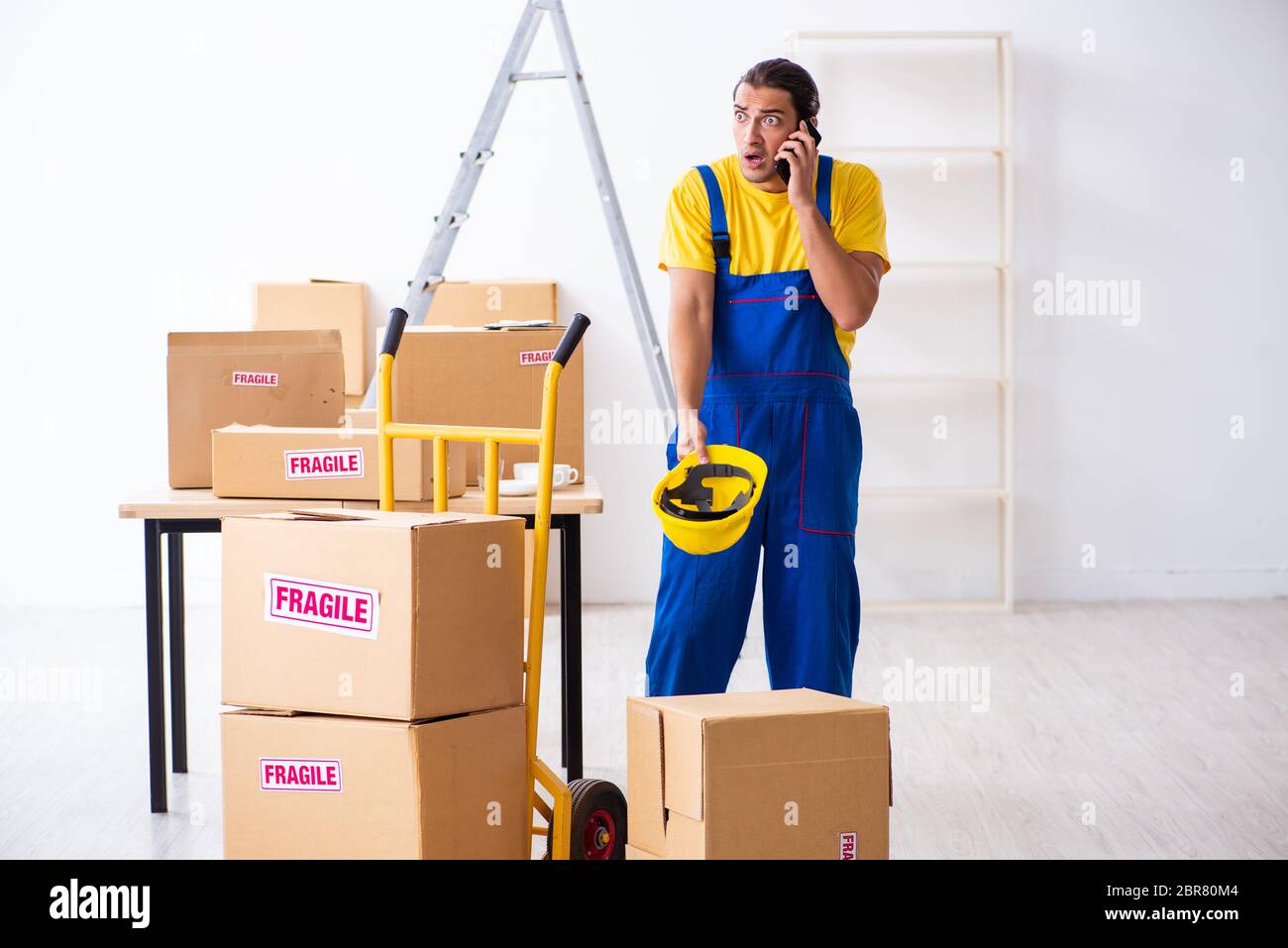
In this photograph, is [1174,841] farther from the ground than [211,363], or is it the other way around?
[211,363]

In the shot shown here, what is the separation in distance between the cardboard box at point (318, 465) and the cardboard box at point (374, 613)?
21.5 inches

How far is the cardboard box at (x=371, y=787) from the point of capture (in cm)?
190

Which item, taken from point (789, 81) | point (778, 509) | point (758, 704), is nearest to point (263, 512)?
point (778, 509)

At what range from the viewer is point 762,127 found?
2.37 meters

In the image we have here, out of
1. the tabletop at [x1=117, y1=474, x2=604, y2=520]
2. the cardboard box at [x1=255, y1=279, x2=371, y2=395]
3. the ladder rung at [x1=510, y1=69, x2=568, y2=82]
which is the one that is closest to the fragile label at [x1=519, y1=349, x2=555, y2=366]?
the tabletop at [x1=117, y1=474, x2=604, y2=520]

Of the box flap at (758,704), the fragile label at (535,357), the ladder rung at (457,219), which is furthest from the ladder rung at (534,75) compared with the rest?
the box flap at (758,704)

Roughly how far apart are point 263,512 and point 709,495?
91 cm

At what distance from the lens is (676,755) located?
6.16 ft

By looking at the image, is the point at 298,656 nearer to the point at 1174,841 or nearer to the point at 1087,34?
the point at 1174,841

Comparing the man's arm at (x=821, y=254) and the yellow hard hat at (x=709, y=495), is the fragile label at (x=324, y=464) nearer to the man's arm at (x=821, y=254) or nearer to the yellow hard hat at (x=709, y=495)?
the yellow hard hat at (x=709, y=495)

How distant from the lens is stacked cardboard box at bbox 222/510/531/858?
1888mm

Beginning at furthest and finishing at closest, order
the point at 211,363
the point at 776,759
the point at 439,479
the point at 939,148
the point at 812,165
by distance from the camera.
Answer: the point at 939,148 < the point at 211,363 < the point at 812,165 < the point at 439,479 < the point at 776,759
